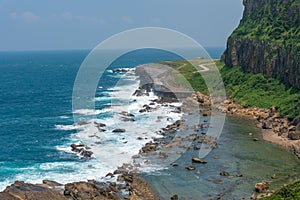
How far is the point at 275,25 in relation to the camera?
98.2 meters

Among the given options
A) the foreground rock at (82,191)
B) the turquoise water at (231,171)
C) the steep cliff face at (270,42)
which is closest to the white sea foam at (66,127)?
the turquoise water at (231,171)

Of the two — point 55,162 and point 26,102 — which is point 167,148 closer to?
point 55,162

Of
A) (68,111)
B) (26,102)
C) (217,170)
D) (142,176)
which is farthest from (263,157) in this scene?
(26,102)

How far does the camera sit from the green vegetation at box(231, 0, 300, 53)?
8825 cm

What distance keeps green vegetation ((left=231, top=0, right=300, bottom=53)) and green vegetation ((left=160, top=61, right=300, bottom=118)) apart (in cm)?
959

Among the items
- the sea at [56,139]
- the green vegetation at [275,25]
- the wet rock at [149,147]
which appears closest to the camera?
the sea at [56,139]

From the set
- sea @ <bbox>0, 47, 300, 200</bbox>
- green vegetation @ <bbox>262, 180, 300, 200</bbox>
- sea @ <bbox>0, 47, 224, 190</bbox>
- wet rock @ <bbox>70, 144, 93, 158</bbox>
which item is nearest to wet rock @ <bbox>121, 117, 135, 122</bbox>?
sea @ <bbox>0, 47, 300, 200</bbox>

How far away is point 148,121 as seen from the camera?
263 feet

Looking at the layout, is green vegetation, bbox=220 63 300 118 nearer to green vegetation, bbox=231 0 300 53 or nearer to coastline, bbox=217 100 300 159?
coastline, bbox=217 100 300 159

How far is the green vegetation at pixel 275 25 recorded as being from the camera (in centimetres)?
8825

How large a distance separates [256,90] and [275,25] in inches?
820

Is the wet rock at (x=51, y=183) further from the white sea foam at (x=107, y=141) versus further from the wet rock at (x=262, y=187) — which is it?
the wet rock at (x=262, y=187)

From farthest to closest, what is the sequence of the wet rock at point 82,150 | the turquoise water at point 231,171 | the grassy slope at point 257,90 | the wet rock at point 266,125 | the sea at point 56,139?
the grassy slope at point 257,90
the wet rock at point 266,125
the wet rock at point 82,150
the sea at point 56,139
the turquoise water at point 231,171

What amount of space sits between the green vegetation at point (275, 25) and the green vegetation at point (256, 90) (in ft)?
31.4
